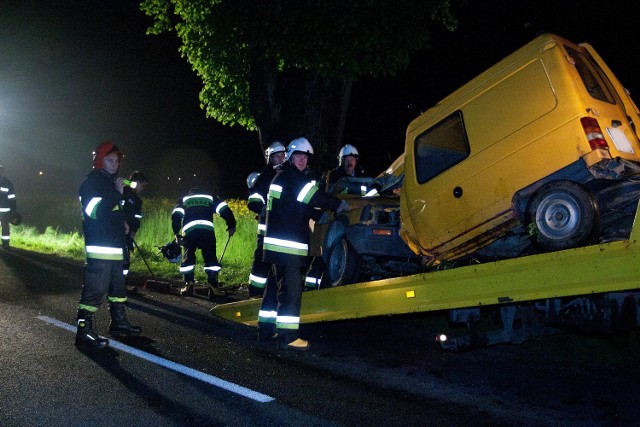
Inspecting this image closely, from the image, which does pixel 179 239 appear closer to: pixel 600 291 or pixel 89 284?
pixel 89 284

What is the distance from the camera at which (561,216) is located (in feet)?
17.6

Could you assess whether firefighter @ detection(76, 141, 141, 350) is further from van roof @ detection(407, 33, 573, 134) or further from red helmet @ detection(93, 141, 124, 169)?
van roof @ detection(407, 33, 573, 134)

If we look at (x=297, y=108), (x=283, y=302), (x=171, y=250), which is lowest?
(x=283, y=302)

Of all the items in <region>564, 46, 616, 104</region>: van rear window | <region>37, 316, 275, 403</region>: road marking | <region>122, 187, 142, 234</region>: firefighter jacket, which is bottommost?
<region>37, 316, 275, 403</region>: road marking

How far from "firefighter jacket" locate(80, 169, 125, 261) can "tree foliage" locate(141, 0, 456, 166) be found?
15.4ft

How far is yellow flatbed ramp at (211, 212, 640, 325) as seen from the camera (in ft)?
14.8

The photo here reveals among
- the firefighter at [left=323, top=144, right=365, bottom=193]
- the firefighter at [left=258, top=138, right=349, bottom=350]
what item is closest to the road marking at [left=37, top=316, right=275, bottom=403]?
the firefighter at [left=258, top=138, right=349, bottom=350]

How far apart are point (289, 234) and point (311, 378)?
1792 mm

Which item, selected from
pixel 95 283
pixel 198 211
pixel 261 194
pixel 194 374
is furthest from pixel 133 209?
pixel 194 374

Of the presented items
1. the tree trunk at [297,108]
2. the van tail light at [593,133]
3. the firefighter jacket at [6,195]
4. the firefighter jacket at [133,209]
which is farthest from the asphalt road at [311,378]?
the firefighter jacket at [6,195]

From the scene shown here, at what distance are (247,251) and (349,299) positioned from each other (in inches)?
292

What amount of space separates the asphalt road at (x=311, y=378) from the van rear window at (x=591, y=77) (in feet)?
7.60

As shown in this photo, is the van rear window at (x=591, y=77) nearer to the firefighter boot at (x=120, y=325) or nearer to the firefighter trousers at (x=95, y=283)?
the firefighter trousers at (x=95, y=283)

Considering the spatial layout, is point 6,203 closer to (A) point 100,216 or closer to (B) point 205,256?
(B) point 205,256
